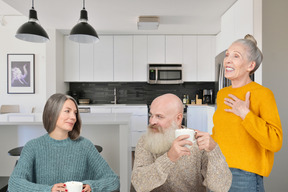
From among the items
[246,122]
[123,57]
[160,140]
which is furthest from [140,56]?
[160,140]

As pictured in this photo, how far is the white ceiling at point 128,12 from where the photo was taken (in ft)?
11.9

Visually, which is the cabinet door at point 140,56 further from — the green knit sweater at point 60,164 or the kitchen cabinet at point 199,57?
the green knit sweater at point 60,164

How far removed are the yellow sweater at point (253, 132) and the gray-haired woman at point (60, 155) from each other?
2.35 feet

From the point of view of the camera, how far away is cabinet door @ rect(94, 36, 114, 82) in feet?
18.1

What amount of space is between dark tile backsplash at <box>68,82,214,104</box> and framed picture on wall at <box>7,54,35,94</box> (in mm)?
1061

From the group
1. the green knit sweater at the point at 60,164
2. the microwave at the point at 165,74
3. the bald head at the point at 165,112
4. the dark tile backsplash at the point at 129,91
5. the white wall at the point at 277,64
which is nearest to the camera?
the bald head at the point at 165,112

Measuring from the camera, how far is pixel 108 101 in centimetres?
596

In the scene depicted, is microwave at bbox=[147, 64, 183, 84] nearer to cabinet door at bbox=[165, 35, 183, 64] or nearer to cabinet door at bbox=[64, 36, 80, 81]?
cabinet door at bbox=[165, 35, 183, 64]

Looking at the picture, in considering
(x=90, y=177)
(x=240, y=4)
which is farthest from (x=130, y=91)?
(x=90, y=177)

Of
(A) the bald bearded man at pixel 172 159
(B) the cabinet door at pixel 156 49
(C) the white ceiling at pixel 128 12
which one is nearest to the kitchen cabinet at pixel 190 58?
(C) the white ceiling at pixel 128 12

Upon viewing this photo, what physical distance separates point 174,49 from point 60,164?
14.7ft

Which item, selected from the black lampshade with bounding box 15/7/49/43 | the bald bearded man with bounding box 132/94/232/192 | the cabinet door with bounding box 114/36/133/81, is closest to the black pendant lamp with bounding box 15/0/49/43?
the black lampshade with bounding box 15/7/49/43

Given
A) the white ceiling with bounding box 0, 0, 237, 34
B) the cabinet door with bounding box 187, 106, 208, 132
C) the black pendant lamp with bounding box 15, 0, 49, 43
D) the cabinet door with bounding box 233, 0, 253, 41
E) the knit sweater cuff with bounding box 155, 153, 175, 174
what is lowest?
the cabinet door with bounding box 187, 106, 208, 132

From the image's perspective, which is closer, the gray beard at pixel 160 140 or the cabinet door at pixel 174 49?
the gray beard at pixel 160 140
